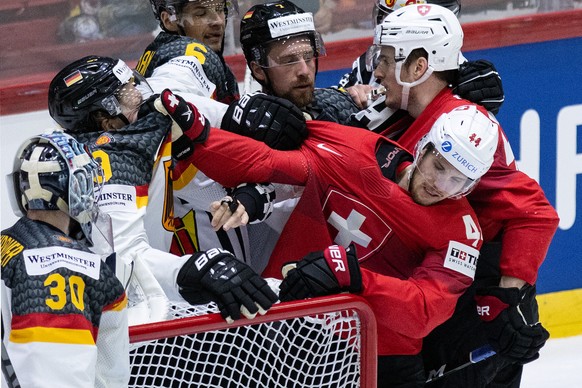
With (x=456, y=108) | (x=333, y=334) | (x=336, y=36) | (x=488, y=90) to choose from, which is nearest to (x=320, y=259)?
(x=333, y=334)

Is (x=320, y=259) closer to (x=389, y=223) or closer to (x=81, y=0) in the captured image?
(x=389, y=223)

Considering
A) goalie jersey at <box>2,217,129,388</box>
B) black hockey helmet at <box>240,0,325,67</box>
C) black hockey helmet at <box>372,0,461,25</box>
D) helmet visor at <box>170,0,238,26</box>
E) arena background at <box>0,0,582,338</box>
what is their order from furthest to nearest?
arena background at <box>0,0,582,338</box> < black hockey helmet at <box>372,0,461,25</box> < helmet visor at <box>170,0,238,26</box> < black hockey helmet at <box>240,0,325,67</box> < goalie jersey at <box>2,217,129,388</box>

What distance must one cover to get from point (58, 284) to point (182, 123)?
78 cm

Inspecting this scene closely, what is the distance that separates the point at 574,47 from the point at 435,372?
1.85 metres

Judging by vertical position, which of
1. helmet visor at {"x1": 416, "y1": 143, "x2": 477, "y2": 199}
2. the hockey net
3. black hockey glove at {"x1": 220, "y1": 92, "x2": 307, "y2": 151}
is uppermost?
black hockey glove at {"x1": 220, "y1": 92, "x2": 307, "y2": 151}

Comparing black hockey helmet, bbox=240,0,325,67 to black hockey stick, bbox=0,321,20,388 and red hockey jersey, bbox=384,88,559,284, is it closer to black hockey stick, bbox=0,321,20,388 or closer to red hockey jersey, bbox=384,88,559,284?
red hockey jersey, bbox=384,88,559,284

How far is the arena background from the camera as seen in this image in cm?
400

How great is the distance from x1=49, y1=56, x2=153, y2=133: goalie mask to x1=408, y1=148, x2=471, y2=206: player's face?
2.27 ft

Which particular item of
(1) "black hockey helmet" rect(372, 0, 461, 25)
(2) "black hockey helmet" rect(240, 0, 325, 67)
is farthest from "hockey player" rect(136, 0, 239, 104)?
(1) "black hockey helmet" rect(372, 0, 461, 25)

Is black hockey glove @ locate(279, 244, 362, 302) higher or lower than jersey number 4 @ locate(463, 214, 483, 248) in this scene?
higher

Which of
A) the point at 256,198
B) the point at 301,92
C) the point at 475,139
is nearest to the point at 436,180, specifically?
the point at 475,139

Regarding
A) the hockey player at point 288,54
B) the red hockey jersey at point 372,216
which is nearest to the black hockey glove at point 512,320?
the red hockey jersey at point 372,216

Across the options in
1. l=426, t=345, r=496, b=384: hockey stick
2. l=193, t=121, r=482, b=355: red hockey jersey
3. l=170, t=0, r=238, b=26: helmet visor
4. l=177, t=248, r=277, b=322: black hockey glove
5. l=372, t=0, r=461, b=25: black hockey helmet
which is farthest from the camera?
l=372, t=0, r=461, b=25: black hockey helmet

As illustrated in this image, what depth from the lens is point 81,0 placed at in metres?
4.04
